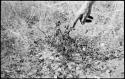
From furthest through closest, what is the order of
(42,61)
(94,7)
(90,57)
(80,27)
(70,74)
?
(94,7), (80,27), (90,57), (42,61), (70,74)

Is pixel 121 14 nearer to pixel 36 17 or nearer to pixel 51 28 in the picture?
pixel 51 28

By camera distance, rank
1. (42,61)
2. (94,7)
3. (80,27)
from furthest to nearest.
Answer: (94,7) → (80,27) → (42,61)

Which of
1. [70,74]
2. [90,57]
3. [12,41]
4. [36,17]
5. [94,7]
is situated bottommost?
[70,74]

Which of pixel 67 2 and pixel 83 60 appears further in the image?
pixel 67 2

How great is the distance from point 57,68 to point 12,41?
1.37m

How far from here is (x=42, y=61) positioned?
11.5ft

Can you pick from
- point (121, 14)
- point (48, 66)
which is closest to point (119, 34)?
point (121, 14)

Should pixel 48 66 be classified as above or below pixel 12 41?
below

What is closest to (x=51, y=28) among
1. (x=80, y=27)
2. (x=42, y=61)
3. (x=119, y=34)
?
(x=80, y=27)

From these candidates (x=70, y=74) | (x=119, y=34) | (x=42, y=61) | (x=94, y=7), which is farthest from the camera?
(x=94, y=7)

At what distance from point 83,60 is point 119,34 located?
1385 millimetres

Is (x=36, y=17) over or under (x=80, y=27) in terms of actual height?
over

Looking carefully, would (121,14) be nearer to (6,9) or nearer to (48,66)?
(48,66)

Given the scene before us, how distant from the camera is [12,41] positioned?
3564 mm
